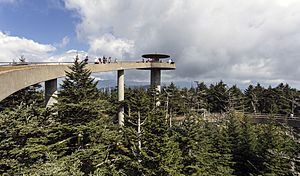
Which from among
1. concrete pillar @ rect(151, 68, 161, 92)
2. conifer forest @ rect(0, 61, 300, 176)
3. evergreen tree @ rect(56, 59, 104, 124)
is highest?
concrete pillar @ rect(151, 68, 161, 92)

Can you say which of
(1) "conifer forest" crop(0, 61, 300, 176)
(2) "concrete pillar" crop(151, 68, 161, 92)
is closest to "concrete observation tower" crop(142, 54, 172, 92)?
(2) "concrete pillar" crop(151, 68, 161, 92)

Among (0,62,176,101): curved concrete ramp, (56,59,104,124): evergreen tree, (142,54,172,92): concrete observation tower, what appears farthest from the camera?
(142,54,172,92): concrete observation tower

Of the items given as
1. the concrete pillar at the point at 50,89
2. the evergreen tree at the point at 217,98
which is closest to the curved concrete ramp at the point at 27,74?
the concrete pillar at the point at 50,89

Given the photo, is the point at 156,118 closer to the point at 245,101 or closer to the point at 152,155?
the point at 152,155

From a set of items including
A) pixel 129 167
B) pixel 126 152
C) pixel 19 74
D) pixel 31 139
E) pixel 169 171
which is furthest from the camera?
pixel 126 152

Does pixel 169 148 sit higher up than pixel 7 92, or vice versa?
pixel 7 92

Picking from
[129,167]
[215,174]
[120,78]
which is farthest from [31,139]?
[120,78]

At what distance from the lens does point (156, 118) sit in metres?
20.3

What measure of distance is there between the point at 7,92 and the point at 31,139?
250 centimetres

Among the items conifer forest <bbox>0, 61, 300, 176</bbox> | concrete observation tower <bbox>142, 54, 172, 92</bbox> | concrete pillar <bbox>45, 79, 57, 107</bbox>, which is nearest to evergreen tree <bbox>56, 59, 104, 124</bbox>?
conifer forest <bbox>0, 61, 300, 176</bbox>

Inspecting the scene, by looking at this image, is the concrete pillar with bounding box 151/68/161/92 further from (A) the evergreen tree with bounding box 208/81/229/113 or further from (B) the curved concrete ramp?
(A) the evergreen tree with bounding box 208/81/229/113

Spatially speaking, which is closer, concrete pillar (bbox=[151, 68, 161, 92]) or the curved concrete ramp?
the curved concrete ramp

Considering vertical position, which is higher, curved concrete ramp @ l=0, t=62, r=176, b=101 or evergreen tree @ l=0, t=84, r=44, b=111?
curved concrete ramp @ l=0, t=62, r=176, b=101

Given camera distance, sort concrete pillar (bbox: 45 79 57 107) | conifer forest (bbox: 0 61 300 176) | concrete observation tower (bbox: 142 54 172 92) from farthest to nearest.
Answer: concrete observation tower (bbox: 142 54 172 92) < concrete pillar (bbox: 45 79 57 107) < conifer forest (bbox: 0 61 300 176)
